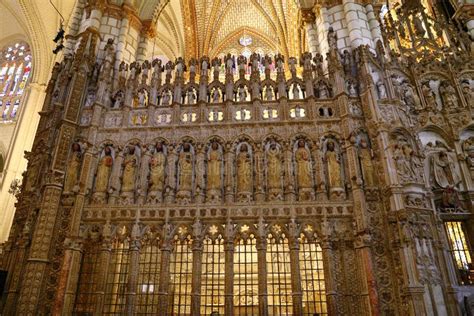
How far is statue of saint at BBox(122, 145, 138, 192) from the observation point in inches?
484

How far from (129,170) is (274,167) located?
16.8 feet

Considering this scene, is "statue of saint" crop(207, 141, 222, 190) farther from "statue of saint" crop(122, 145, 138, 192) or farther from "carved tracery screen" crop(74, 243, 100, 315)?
"carved tracery screen" crop(74, 243, 100, 315)

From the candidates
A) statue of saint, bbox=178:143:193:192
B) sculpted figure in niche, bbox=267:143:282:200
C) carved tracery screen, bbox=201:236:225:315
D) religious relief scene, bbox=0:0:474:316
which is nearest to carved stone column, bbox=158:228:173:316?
religious relief scene, bbox=0:0:474:316

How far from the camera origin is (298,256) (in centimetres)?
1087

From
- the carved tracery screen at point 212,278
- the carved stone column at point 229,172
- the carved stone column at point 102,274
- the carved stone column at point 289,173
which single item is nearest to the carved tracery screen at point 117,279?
the carved stone column at point 102,274

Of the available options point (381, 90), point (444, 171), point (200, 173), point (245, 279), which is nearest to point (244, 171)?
point (200, 173)

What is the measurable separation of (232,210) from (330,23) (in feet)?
30.5

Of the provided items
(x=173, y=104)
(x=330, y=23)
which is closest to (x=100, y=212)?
(x=173, y=104)

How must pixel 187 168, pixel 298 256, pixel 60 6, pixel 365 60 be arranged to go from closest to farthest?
pixel 298 256
pixel 187 168
pixel 365 60
pixel 60 6

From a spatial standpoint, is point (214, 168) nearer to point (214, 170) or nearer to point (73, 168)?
point (214, 170)

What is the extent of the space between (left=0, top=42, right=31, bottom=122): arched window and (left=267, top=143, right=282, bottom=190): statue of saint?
23602 millimetres

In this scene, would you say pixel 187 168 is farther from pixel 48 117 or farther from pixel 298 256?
pixel 48 117

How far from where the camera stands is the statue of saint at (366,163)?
11594mm

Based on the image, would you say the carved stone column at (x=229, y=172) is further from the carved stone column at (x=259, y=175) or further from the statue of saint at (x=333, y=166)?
the statue of saint at (x=333, y=166)
